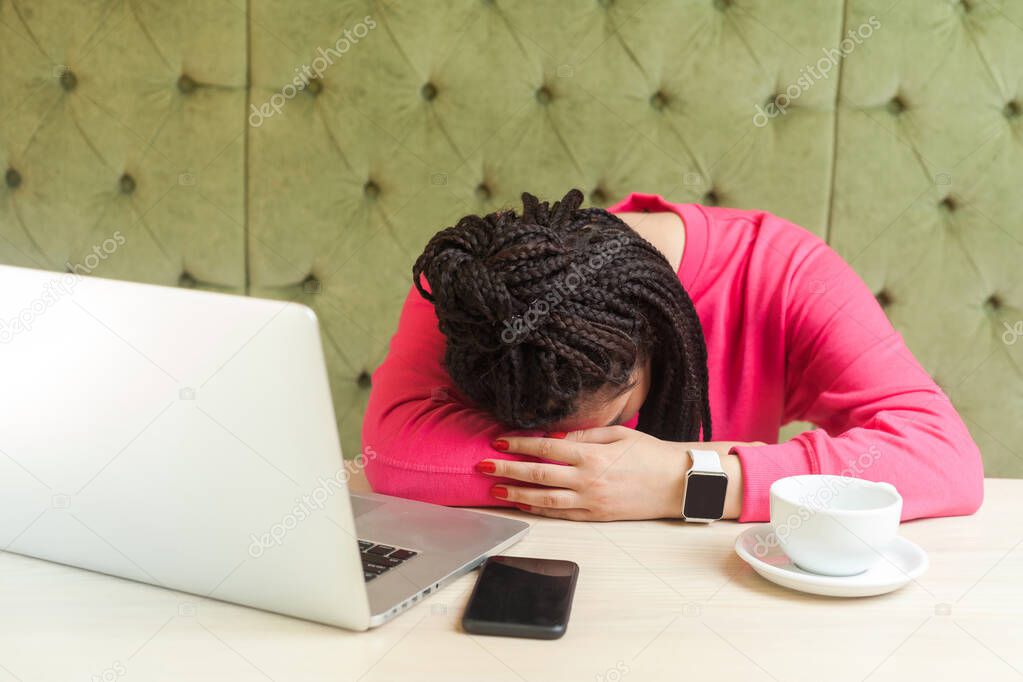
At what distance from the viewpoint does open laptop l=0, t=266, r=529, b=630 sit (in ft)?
1.71

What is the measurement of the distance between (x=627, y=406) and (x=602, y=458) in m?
0.14

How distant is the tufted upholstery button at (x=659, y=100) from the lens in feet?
5.06

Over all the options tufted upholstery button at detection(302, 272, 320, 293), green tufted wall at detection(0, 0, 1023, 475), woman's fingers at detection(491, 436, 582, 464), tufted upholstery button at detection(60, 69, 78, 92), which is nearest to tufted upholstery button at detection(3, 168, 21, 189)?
green tufted wall at detection(0, 0, 1023, 475)

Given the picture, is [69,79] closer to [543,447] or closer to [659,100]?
[659,100]

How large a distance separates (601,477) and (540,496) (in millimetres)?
56

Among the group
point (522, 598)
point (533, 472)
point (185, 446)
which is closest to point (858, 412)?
point (533, 472)

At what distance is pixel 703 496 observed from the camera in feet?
2.67

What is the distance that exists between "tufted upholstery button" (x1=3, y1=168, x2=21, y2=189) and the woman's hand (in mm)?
1188

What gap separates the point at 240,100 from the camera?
158 centimetres

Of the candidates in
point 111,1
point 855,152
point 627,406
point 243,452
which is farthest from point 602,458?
point 111,1

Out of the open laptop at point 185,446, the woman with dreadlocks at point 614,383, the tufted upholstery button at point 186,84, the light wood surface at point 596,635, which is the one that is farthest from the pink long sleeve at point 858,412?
the tufted upholstery button at point 186,84

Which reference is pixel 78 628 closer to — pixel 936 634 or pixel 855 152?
pixel 936 634

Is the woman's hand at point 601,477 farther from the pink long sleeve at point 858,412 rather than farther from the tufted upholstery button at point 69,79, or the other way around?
the tufted upholstery button at point 69,79

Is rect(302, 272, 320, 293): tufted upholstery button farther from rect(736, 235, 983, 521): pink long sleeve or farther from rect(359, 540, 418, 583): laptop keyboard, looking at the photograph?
rect(359, 540, 418, 583): laptop keyboard
